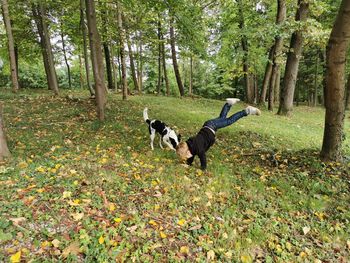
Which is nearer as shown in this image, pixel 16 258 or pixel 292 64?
pixel 16 258

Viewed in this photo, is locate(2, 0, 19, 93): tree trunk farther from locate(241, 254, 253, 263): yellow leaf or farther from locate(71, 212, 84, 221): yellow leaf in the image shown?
locate(241, 254, 253, 263): yellow leaf

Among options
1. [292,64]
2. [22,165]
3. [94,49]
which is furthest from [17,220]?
[292,64]

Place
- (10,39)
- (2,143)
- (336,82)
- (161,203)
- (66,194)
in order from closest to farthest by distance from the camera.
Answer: (66,194), (161,203), (2,143), (336,82), (10,39)

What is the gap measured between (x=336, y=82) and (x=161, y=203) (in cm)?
459

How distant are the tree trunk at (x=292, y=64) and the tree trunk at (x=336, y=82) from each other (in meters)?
7.71

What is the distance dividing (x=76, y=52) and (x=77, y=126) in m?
18.0

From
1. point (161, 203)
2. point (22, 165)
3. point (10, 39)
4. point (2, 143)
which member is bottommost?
point (161, 203)

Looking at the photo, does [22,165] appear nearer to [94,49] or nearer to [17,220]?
[17,220]

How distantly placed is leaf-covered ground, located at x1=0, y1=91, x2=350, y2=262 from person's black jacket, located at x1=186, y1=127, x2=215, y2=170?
0.35m

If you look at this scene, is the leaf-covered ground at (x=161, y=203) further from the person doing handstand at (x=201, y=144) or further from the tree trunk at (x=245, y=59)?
the tree trunk at (x=245, y=59)

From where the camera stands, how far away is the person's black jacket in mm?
5594

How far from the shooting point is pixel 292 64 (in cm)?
1323

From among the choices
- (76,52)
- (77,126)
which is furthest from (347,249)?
(76,52)

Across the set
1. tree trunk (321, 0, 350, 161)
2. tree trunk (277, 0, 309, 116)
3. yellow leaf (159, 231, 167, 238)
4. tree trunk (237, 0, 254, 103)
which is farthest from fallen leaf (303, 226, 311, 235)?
tree trunk (237, 0, 254, 103)
